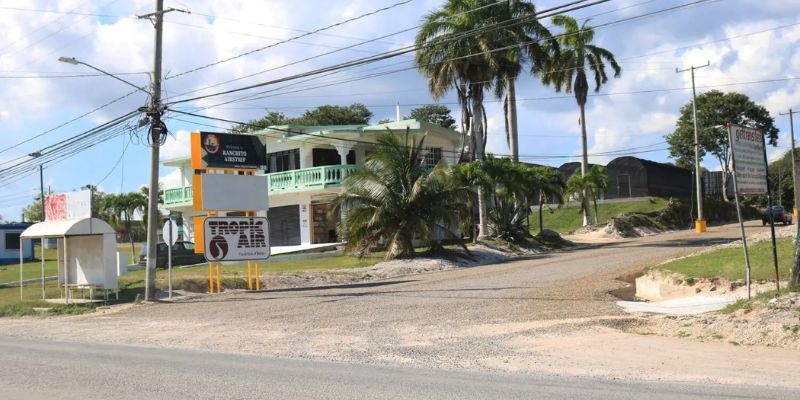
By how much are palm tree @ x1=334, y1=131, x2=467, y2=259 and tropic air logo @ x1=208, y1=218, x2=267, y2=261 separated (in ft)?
21.1

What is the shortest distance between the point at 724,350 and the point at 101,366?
29.0 ft

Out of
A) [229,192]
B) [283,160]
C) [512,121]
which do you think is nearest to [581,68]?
[512,121]

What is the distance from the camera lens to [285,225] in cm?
4216

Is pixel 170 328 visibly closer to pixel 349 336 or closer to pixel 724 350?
pixel 349 336

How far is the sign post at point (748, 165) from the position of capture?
41.8ft

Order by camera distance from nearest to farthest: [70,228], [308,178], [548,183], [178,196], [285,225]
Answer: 1. [70,228]
2. [308,178]
3. [548,183]
4. [285,225]
5. [178,196]

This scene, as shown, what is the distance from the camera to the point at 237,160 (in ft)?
77.1

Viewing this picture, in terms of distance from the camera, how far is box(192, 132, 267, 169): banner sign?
22.9 meters

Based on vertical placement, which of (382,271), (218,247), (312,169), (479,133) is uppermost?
(479,133)

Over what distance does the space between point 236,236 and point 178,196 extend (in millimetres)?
22956

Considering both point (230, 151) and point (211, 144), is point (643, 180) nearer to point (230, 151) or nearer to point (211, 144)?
point (230, 151)

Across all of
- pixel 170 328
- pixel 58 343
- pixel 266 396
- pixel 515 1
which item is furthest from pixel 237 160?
pixel 515 1

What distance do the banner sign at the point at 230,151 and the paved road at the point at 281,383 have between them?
494 inches

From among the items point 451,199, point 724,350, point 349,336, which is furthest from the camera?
point 451,199
